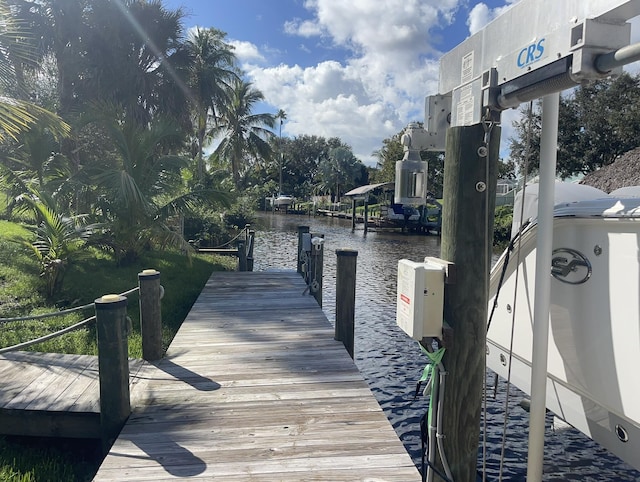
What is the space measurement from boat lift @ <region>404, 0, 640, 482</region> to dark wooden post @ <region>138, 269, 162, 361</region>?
9.12ft

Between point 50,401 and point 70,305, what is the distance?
13.8 ft

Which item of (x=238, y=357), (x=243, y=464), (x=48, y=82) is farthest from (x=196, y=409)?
(x=48, y=82)

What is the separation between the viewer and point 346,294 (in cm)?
493

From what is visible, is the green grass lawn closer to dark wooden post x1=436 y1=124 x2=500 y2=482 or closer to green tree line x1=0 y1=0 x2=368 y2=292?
green tree line x1=0 y1=0 x2=368 y2=292

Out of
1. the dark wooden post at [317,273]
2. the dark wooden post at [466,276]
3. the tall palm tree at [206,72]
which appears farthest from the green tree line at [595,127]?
the dark wooden post at [466,276]

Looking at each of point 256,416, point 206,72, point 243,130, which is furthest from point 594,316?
point 243,130

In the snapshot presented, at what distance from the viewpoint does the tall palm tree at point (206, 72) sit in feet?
64.2

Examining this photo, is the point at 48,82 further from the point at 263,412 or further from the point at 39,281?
the point at 263,412

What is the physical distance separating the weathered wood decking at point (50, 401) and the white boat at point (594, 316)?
311cm

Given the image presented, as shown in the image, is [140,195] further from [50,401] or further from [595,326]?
[595,326]

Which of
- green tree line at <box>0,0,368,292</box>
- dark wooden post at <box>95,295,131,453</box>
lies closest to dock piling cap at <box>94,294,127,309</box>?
dark wooden post at <box>95,295,131,453</box>

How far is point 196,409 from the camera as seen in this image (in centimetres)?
354

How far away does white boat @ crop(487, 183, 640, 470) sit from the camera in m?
2.64

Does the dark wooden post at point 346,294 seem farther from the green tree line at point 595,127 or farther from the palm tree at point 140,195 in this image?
the green tree line at point 595,127
